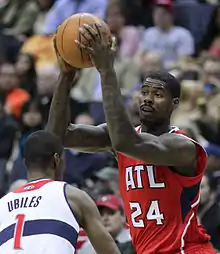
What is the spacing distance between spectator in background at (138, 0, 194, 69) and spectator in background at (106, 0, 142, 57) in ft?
0.50

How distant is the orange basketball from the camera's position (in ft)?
19.9

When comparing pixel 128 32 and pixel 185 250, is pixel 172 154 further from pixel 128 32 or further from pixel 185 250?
pixel 128 32

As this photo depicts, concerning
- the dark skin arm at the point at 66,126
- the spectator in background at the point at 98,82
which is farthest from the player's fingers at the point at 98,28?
the spectator in background at the point at 98,82

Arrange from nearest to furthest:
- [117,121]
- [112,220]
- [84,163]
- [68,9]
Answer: [117,121] < [112,220] < [84,163] < [68,9]

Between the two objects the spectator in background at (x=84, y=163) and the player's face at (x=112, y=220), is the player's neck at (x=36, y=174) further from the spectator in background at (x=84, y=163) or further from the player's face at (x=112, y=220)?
the spectator in background at (x=84, y=163)

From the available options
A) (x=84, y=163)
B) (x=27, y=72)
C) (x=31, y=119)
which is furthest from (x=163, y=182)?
(x=27, y=72)

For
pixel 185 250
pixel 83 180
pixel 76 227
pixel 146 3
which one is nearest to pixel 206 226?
pixel 83 180

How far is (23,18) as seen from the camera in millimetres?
14172

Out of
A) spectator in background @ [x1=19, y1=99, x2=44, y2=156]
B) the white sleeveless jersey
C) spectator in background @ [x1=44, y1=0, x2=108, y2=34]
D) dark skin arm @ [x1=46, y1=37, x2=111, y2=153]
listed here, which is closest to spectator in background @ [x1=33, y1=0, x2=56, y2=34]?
spectator in background @ [x1=44, y1=0, x2=108, y2=34]

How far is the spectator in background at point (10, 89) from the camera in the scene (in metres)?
12.0

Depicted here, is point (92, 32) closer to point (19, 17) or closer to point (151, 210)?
point (151, 210)

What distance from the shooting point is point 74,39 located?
20.0 feet

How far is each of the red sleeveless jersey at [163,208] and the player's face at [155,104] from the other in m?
0.29

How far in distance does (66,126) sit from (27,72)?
5.93 m
